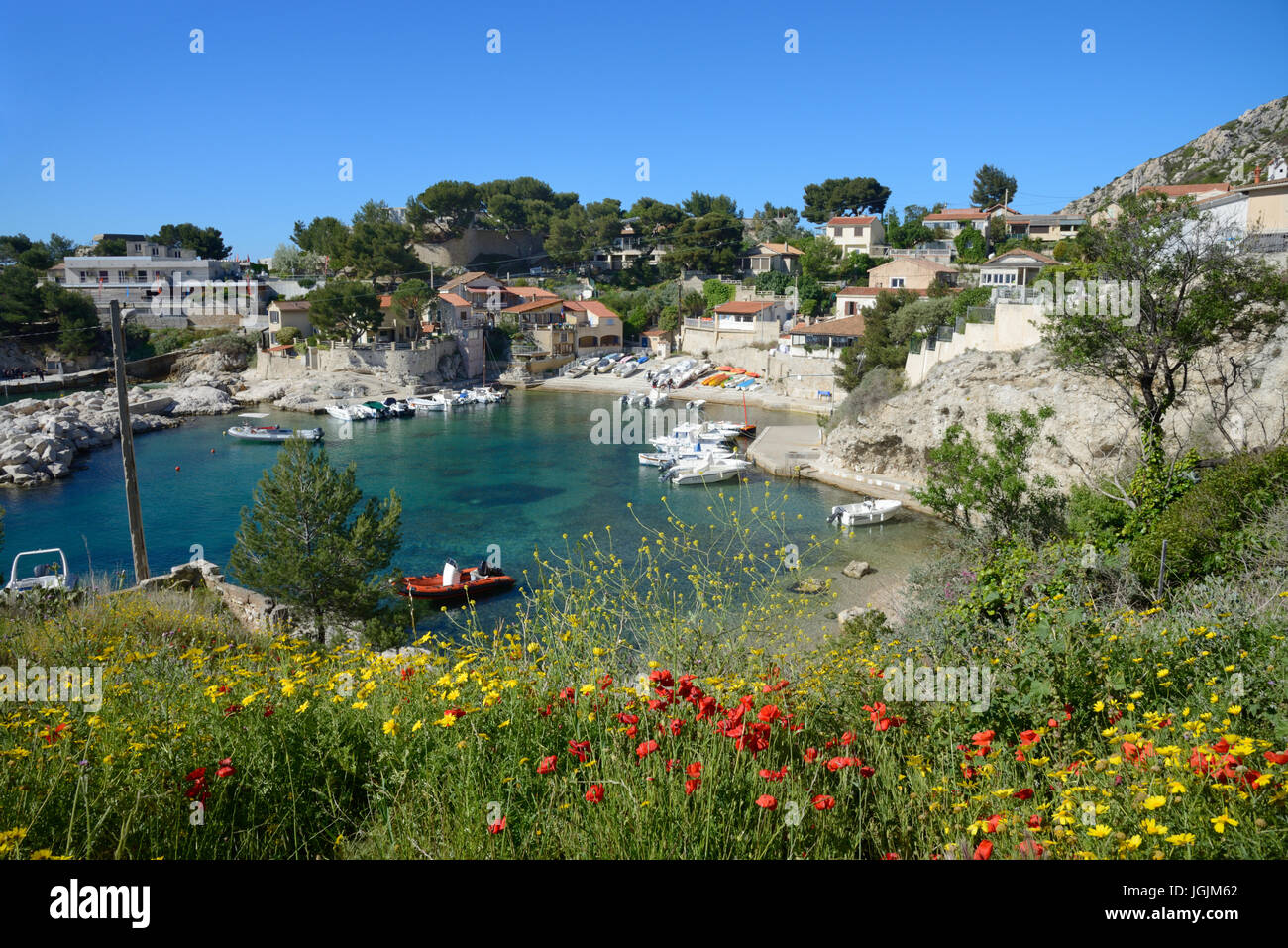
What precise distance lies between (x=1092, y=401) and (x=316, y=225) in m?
60.0

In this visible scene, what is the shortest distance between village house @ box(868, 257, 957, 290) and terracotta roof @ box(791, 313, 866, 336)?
3.62 m

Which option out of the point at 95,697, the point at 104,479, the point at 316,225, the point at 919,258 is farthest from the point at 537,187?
the point at 95,697

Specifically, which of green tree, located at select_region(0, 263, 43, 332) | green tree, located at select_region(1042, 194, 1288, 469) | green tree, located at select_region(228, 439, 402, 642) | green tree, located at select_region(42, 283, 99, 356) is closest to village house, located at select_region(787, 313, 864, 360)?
green tree, located at select_region(1042, 194, 1288, 469)

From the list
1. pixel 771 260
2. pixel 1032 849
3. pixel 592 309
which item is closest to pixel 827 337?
pixel 592 309

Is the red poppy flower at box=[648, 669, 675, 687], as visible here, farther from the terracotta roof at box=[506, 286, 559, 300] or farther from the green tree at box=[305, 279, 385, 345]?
the terracotta roof at box=[506, 286, 559, 300]

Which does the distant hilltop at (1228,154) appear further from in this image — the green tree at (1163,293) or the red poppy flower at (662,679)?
the red poppy flower at (662,679)

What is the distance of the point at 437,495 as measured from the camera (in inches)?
880

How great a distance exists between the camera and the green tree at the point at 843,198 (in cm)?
6338

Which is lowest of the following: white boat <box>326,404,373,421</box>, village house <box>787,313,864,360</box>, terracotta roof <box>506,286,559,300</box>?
white boat <box>326,404,373,421</box>

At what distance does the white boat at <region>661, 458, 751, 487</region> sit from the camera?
73.7 ft

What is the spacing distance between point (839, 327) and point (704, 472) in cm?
1770

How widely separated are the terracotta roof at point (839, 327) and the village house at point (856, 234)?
16.6 meters
